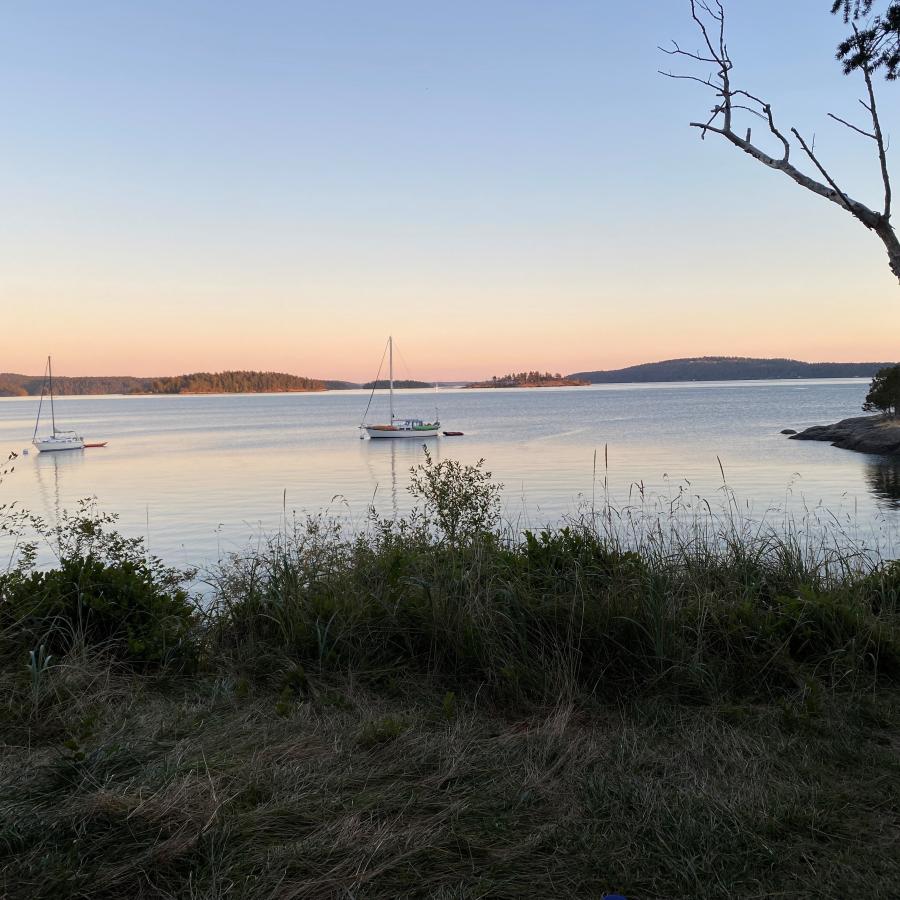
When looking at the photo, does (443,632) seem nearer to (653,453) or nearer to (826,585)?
(826,585)

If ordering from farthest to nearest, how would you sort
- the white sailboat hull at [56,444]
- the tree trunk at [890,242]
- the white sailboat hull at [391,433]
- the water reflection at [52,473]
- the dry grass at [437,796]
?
the white sailboat hull at [391,433]
the white sailboat hull at [56,444]
the water reflection at [52,473]
the tree trunk at [890,242]
the dry grass at [437,796]

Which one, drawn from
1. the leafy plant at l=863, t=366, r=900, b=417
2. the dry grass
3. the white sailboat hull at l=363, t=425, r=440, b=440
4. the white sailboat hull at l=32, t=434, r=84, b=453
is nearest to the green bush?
the dry grass

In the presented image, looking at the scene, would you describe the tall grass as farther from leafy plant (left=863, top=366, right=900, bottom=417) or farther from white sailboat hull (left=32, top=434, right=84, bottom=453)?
white sailboat hull (left=32, top=434, right=84, bottom=453)

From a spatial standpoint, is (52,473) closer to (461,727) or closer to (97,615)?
(97,615)

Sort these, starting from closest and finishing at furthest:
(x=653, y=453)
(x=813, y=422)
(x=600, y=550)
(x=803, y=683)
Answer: (x=803, y=683) → (x=600, y=550) → (x=653, y=453) → (x=813, y=422)

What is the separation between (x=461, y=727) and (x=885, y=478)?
41.0 m

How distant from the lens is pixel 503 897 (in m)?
2.80

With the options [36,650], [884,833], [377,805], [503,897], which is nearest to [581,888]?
[503,897]

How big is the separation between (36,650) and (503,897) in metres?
3.82

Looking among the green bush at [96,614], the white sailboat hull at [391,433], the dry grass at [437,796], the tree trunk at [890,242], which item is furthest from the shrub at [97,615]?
the white sailboat hull at [391,433]

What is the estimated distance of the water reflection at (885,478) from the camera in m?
32.8

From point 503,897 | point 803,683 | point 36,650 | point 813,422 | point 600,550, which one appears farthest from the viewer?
point 813,422

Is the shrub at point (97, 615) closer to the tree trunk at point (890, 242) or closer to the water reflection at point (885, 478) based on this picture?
Answer: the tree trunk at point (890, 242)

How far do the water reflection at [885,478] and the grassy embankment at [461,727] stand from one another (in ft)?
95.2
